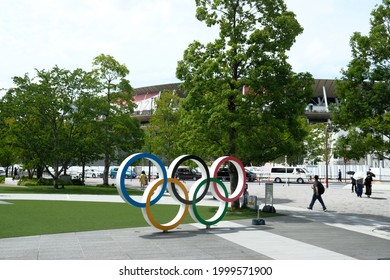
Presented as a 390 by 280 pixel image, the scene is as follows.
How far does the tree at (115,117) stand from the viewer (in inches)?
1427

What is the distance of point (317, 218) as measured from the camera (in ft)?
60.4

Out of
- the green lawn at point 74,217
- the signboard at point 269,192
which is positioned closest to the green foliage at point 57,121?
the green lawn at point 74,217

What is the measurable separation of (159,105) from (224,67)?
28.0 meters

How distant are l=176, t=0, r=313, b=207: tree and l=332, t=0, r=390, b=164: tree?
4.60 m

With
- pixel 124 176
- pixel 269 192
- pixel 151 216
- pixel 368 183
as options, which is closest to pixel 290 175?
pixel 368 183

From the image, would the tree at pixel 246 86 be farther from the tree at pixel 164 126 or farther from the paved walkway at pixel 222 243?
the tree at pixel 164 126

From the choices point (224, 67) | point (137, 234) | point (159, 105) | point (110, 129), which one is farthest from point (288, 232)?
point (159, 105)

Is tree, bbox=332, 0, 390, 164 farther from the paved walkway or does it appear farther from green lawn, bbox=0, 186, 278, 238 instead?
green lawn, bbox=0, 186, 278, 238

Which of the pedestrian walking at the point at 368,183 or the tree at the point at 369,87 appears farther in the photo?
the pedestrian walking at the point at 368,183

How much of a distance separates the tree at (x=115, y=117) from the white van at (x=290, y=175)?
71.8ft

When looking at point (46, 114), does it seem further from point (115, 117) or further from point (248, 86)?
point (248, 86)

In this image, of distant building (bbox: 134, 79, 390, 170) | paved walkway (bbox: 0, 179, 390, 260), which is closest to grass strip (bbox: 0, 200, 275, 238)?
paved walkway (bbox: 0, 179, 390, 260)

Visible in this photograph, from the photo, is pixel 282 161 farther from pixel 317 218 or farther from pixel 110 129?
pixel 317 218

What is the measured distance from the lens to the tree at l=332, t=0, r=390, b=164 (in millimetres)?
14414
